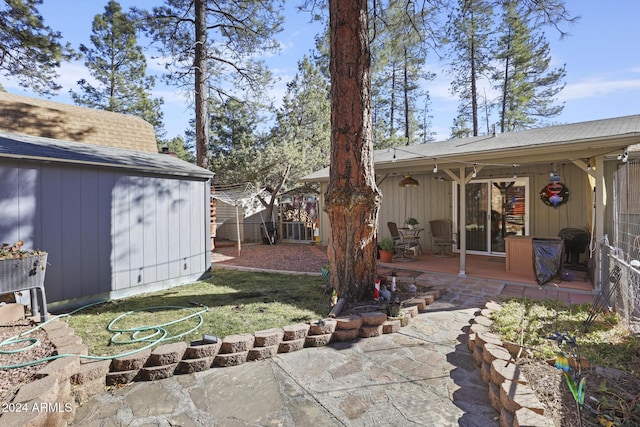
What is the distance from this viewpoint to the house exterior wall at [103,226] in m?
4.09

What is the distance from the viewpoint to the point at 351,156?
4.37 meters

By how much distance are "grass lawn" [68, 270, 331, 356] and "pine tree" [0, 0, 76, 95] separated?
19.7 ft

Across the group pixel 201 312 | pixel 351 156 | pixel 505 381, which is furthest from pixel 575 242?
pixel 201 312

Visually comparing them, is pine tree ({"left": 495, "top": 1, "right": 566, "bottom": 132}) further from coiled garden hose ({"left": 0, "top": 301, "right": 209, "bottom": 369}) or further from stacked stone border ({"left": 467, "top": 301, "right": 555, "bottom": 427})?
coiled garden hose ({"left": 0, "top": 301, "right": 209, "bottom": 369})

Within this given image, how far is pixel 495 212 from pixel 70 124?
34.1 feet

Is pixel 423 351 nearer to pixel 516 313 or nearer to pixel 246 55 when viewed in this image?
pixel 516 313

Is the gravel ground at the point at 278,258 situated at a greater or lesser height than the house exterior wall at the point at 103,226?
lesser

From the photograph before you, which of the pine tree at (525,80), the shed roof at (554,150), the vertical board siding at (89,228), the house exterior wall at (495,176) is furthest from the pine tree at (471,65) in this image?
the vertical board siding at (89,228)

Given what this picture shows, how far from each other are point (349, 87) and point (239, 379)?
3.67m

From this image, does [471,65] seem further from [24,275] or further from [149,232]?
[24,275]

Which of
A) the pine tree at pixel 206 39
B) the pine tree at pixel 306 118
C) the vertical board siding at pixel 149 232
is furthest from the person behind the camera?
the pine tree at pixel 306 118

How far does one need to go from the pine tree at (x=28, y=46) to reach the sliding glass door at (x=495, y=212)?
1016cm

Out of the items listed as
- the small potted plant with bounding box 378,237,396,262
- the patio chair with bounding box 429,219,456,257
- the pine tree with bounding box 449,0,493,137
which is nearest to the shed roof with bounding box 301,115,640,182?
the small potted plant with bounding box 378,237,396,262

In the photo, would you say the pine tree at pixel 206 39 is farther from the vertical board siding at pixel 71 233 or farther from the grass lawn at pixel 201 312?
the grass lawn at pixel 201 312
